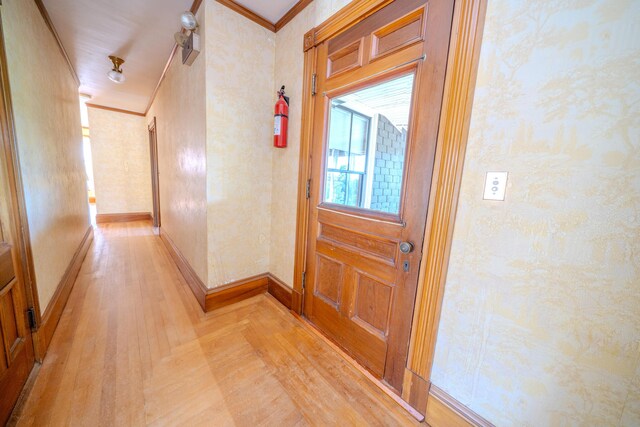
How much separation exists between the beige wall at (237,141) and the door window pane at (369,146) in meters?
0.77

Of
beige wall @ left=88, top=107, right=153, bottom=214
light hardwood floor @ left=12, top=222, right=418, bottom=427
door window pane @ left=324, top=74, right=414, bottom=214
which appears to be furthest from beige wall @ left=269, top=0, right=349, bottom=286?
beige wall @ left=88, top=107, right=153, bottom=214

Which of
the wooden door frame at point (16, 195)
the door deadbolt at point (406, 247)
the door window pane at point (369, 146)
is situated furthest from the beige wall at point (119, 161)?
the door deadbolt at point (406, 247)

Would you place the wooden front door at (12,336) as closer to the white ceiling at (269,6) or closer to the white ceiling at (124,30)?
the white ceiling at (124,30)

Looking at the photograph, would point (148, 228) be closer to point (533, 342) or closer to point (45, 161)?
point (45, 161)

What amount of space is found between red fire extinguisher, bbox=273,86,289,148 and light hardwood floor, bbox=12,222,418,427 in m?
1.50

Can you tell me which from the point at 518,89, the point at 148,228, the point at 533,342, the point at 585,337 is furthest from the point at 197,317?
the point at 148,228

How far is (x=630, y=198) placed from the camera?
657mm

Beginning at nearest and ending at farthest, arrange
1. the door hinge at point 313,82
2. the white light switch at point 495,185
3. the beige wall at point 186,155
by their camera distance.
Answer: the white light switch at point 495,185, the door hinge at point 313,82, the beige wall at point 186,155

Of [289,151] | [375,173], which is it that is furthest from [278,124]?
[375,173]

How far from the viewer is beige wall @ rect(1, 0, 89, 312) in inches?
55.8

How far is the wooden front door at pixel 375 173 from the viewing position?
43.1 inches

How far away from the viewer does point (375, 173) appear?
1385 mm

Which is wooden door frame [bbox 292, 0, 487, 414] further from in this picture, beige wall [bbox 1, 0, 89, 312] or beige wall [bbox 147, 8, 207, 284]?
beige wall [bbox 1, 0, 89, 312]

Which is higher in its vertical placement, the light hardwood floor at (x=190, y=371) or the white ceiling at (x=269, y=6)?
the white ceiling at (x=269, y=6)
